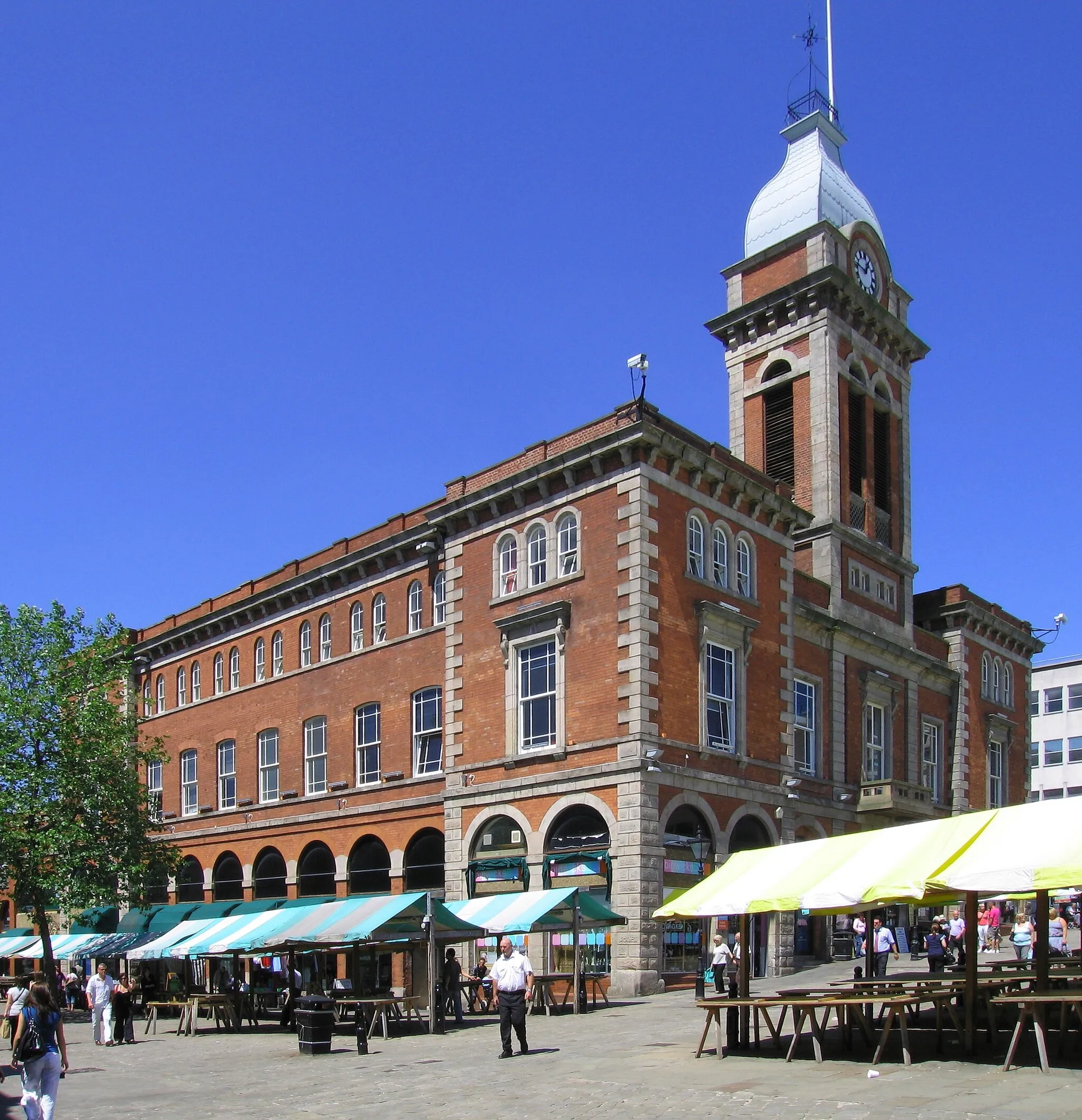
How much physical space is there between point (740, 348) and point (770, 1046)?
2991cm

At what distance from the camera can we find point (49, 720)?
129ft

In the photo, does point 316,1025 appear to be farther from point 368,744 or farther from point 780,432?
point 780,432

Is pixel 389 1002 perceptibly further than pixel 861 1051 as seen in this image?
Yes

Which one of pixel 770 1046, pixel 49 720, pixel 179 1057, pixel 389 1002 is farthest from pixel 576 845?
pixel 49 720

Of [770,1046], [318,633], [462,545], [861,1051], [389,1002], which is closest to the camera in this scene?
[861,1051]

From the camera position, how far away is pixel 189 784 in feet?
166

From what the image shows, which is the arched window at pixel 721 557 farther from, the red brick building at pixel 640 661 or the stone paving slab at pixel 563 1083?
the stone paving slab at pixel 563 1083

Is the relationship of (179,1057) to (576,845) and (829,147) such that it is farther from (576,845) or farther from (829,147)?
(829,147)

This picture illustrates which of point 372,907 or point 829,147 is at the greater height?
point 829,147

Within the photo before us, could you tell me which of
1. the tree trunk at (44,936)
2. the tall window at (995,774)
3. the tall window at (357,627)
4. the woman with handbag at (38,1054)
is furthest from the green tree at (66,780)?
the tall window at (995,774)

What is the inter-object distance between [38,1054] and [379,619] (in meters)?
29.0

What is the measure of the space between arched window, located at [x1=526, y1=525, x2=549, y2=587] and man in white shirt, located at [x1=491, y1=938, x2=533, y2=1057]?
51.9 ft

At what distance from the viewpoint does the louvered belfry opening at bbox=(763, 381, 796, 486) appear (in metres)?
43.5

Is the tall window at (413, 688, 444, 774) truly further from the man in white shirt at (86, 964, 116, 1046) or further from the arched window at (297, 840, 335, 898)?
the man in white shirt at (86, 964, 116, 1046)
